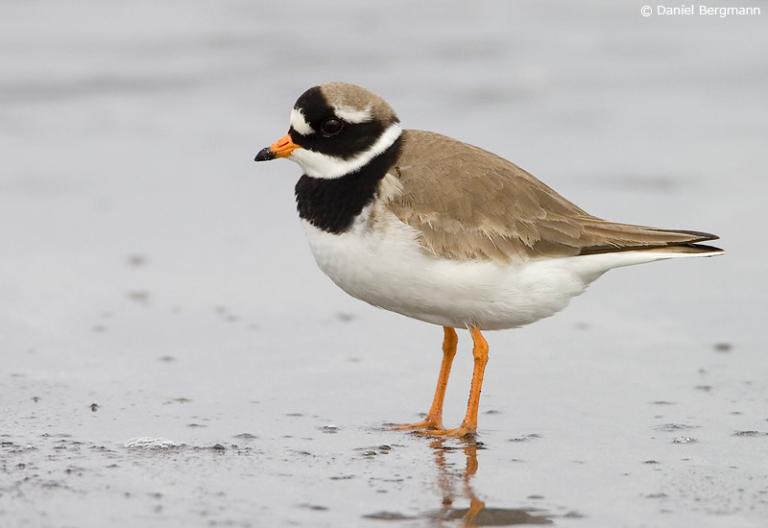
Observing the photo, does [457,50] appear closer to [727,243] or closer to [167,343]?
[727,243]

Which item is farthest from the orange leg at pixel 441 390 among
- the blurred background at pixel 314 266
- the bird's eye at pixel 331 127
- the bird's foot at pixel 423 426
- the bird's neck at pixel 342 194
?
the bird's eye at pixel 331 127

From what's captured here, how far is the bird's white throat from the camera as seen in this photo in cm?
641

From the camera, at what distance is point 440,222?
6234 mm

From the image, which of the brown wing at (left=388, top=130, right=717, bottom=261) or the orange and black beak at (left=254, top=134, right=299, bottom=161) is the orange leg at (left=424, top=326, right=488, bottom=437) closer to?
the brown wing at (left=388, top=130, right=717, bottom=261)

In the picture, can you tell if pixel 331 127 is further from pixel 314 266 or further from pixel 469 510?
pixel 314 266

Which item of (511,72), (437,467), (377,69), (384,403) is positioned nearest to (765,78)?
(511,72)

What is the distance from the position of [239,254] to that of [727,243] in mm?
3246

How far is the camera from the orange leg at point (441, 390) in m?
6.33

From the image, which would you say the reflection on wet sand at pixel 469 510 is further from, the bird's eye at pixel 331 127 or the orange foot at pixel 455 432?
the bird's eye at pixel 331 127

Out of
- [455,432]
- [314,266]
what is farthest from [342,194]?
[314,266]

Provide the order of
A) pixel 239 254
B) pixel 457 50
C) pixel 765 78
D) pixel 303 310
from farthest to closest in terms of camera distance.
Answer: pixel 457 50, pixel 765 78, pixel 239 254, pixel 303 310

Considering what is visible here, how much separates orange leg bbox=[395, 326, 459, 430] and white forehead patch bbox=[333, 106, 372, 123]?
3.86 ft

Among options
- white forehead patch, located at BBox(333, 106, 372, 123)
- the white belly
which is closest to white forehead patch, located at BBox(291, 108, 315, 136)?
white forehead patch, located at BBox(333, 106, 372, 123)

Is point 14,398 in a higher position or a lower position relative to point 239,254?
lower
